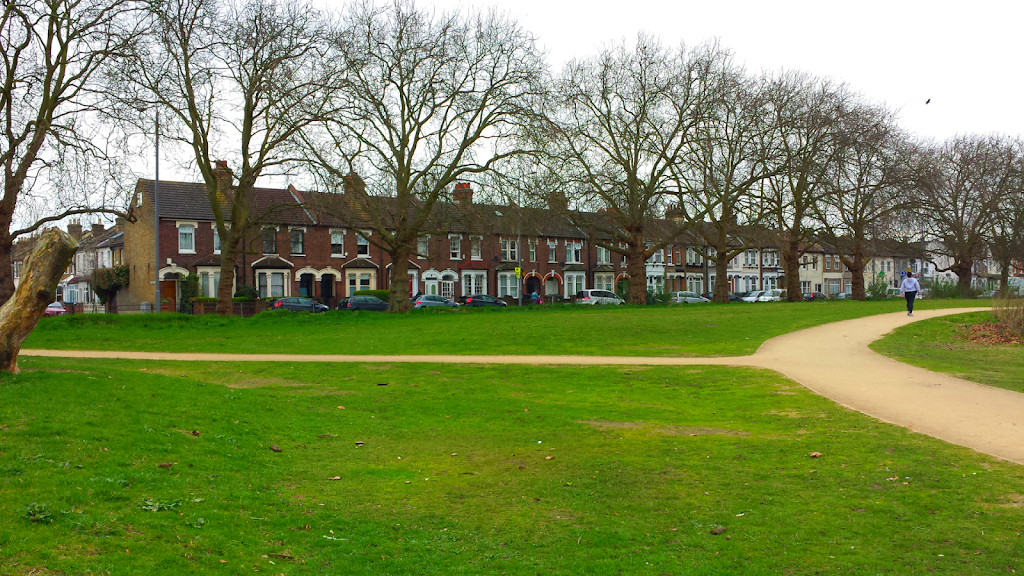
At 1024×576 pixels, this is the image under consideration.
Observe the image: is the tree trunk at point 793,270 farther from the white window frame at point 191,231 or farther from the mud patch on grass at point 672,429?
the mud patch on grass at point 672,429

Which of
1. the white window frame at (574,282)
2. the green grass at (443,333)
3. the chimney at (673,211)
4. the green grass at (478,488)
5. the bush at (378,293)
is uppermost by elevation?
the chimney at (673,211)

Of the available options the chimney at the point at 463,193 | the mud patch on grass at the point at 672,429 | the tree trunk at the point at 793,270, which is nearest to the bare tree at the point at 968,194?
the tree trunk at the point at 793,270

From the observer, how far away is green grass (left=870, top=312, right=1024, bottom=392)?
15086 mm

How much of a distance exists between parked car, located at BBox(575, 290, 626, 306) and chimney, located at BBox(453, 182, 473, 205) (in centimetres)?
2264

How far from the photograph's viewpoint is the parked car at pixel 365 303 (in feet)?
158

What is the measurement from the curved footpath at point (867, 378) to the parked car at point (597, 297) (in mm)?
31239

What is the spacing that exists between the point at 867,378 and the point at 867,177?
36.8 m

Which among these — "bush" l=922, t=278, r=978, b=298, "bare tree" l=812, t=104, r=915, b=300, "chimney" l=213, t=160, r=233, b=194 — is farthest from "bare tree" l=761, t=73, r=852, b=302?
"chimney" l=213, t=160, r=233, b=194

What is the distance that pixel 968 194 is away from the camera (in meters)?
55.7

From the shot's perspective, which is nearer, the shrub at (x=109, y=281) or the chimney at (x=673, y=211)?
the chimney at (x=673, y=211)

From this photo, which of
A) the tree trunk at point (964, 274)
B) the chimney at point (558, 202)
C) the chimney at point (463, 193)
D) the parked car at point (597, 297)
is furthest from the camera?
the parked car at point (597, 297)

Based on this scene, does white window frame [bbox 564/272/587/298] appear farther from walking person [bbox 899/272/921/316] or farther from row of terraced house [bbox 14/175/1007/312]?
walking person [bbox 899/272/921/316]

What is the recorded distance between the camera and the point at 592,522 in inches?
264

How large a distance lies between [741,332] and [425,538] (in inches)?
840
